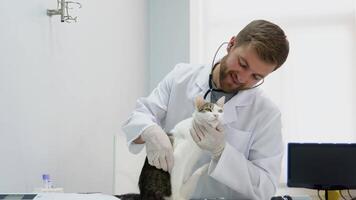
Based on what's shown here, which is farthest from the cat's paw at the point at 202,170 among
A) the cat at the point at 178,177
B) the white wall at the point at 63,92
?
the white wall at the point at 63,92

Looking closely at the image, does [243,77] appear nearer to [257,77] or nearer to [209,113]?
[257,77]

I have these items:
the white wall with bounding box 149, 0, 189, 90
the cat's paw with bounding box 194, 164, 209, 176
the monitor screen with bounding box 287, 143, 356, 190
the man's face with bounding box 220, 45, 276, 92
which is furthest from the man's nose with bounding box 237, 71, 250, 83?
the white wall with bounding box 149, 0, 189, 90

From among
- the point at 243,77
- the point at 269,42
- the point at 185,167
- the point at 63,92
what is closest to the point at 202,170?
the point at 185,167

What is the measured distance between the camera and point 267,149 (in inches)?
50.0

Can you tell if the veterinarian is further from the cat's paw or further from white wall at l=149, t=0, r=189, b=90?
white wall at l=149, t=0, r=189, b=90

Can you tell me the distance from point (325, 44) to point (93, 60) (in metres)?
1.97

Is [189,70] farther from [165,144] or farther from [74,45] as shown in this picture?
[74,45]

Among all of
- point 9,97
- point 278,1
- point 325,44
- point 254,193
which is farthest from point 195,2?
point 254,193

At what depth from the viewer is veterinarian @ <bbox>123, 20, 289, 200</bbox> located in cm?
115

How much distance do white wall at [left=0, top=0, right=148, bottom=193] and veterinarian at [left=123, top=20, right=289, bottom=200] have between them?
47 cm

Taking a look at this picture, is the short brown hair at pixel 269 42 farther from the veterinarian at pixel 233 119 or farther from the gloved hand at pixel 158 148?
the gloved hand at pixel 158 148

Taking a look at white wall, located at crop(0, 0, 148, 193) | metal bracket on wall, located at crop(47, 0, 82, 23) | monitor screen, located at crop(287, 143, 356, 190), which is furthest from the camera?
monitor screen, located at crop(287, 143, 356, 190)

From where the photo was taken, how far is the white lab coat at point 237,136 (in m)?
1.16

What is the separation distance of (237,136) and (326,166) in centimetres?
174
